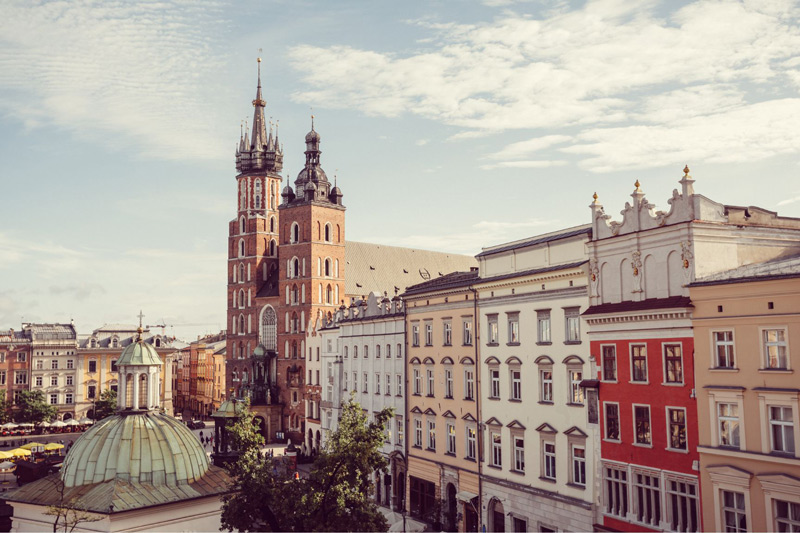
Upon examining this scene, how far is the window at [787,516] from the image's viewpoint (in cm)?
2288

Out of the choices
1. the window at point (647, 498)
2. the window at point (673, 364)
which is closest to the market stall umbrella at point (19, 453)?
the window at point (647, 498)

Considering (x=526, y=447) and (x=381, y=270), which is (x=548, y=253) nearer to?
(x=526, y=447)

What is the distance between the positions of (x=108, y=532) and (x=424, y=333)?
24638 mm

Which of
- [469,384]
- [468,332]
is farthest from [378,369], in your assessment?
[468,332]

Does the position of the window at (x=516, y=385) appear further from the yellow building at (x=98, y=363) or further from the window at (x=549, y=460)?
the yellow building at (x=98, y=363)

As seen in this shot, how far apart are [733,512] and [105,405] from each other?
9180 centimetres

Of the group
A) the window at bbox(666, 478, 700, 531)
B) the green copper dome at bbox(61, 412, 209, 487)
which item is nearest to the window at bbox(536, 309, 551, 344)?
the window at bbox(666, 478, 700, 531)

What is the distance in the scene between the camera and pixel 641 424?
29.1 metres

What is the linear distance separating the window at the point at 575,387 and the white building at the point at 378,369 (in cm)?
1515

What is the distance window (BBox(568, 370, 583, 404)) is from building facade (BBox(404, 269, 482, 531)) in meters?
8.01

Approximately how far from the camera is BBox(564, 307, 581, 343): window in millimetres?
33344

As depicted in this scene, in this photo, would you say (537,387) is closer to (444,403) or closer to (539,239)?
(539,239)

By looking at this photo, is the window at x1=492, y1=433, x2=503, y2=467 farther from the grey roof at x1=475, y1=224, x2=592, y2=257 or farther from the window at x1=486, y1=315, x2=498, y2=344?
the grey roof at x1=475, y1=224, x2=592, y2=257

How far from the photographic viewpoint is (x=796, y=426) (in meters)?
23.1
